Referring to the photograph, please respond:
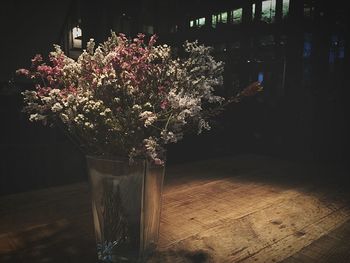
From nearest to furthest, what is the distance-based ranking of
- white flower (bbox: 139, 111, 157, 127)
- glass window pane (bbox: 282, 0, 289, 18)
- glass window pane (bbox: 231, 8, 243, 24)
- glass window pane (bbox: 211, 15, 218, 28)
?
white flower (bbox: 139, 111, 157, 127) < glass window pane (bbox: 282, 0, 289, 18) < glass window pane (bbox: 231, 8, 243, 24) < glass window pane (bbox: 211, 15, 218, 28)

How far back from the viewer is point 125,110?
3.80 ft

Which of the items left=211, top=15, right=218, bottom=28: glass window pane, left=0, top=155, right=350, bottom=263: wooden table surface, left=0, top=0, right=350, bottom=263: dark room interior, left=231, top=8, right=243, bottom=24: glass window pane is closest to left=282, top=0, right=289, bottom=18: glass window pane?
left=0, top=0, right=350, bottom=263: dark room interior

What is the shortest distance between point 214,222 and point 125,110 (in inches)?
38.7

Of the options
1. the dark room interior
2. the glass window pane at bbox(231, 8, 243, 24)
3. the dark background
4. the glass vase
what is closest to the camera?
the glass vase

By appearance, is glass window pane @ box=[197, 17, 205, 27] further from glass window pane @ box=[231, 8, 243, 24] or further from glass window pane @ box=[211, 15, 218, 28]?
glass window pane @ box=[231, 8, 243, 24]

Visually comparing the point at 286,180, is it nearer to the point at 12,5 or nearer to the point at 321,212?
the point at 321,212

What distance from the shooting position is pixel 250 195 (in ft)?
7.70

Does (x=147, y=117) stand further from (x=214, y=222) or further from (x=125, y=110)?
(x=214, y=222)

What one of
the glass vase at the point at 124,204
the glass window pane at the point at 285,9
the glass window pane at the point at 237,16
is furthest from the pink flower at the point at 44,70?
the glass window pane at the point at 237,16

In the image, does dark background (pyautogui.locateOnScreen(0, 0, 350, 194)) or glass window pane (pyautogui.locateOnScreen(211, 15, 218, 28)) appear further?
glass window pane (pyautogui.locateOnScreen(211, 15, 218, 28))

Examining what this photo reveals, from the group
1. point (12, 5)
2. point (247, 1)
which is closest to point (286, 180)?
point (247, 1)

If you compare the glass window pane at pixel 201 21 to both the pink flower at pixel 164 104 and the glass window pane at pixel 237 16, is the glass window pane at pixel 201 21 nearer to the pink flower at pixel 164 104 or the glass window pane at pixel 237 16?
the glass window pane at pixel 237 16

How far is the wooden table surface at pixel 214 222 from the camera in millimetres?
1468

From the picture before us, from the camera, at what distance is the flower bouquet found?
1.11m
